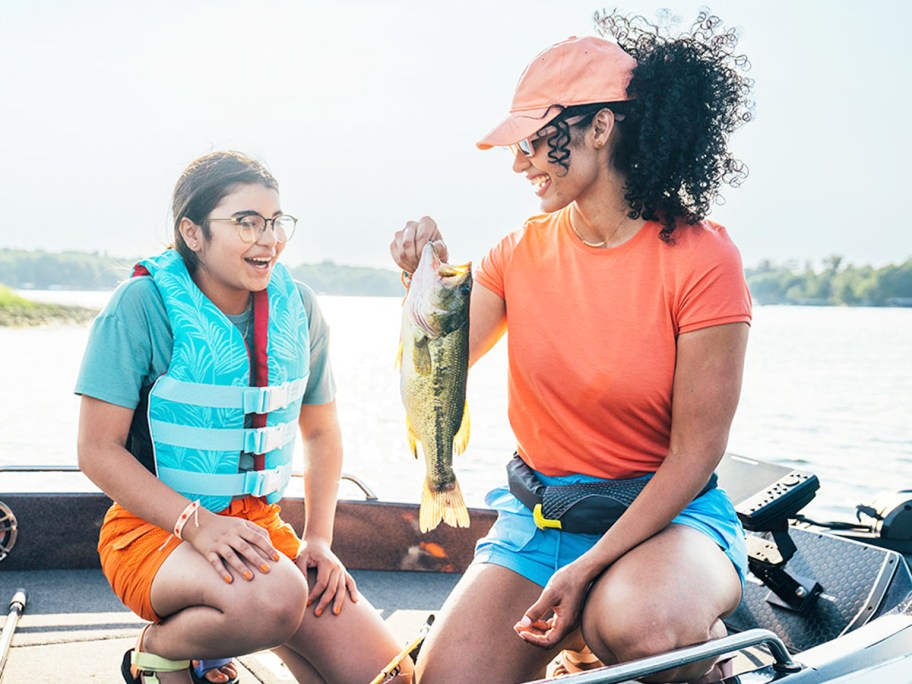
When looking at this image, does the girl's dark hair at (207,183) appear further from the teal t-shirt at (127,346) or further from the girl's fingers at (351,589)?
the girl's fingers at (351,589)

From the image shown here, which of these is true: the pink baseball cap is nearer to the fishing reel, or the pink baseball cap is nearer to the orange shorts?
the orange shorts

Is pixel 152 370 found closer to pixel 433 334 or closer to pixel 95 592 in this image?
pixel 433 334

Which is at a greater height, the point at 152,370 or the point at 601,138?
the point at 601,138

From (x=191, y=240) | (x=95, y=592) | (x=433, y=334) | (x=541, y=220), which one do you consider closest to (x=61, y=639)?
(x=95, y=592)

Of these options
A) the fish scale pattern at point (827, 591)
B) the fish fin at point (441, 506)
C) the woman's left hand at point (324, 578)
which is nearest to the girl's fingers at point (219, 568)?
the woman's left hand at point (324, 578)

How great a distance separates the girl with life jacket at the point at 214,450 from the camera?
2.40 metres

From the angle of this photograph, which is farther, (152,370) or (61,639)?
(61,639)

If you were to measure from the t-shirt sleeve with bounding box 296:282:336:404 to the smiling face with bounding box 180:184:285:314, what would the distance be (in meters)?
0.31

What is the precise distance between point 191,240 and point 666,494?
5.04 ft

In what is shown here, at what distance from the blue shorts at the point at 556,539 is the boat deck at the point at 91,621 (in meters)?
0.96

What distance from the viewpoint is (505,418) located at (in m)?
17.3

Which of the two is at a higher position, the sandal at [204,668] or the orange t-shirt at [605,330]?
the orange t-shirt at [605,330]

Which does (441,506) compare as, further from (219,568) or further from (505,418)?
(505,418)

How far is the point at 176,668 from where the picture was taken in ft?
8.08
